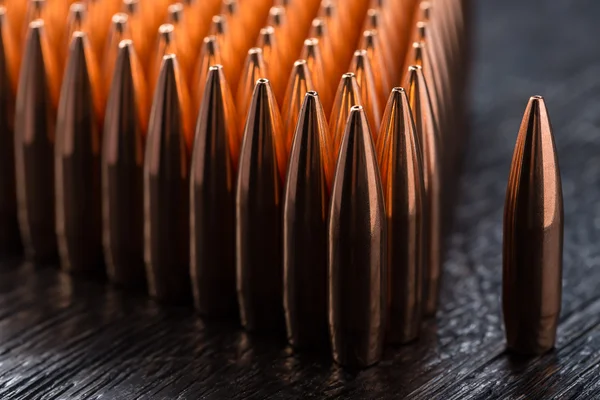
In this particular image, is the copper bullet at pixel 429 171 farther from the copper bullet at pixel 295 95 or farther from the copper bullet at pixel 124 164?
the copper bullet at pixel 124 164

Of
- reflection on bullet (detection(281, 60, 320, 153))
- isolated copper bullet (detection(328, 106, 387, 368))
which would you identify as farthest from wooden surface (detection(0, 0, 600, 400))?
reflection on bullet (detection(281, 60, 320, 153))

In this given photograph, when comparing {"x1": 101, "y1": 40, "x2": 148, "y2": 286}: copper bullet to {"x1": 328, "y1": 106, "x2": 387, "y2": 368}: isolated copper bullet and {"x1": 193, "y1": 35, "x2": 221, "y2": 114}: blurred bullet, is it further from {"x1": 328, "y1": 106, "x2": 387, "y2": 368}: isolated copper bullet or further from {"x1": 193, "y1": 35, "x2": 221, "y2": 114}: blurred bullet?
{"x1": 328, "y1": 106, "x2": 387, "y2": 368}: isolated copper bullet

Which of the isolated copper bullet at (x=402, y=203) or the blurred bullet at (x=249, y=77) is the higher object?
the blurred bullet at (x=249, y=77)

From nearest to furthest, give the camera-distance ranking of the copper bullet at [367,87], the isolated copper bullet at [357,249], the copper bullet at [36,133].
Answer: the isolated copper bullet at [357,249]
the copper bullet at [367,87]
the copper bullet at [36,133]

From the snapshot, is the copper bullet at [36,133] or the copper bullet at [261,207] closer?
the copper bullet at [261,207]

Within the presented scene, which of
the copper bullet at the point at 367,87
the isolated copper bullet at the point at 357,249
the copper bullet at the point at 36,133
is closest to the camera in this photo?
the isolated copper bullet at the point at 357,249

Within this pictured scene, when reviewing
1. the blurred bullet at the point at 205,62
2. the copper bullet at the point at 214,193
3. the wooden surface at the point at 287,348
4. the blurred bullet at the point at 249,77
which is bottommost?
the wooden surface at the point at 287,348

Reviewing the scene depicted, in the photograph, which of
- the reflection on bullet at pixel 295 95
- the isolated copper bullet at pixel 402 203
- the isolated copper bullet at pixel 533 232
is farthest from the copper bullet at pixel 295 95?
the isolated copper bullet at pixel 533 232
